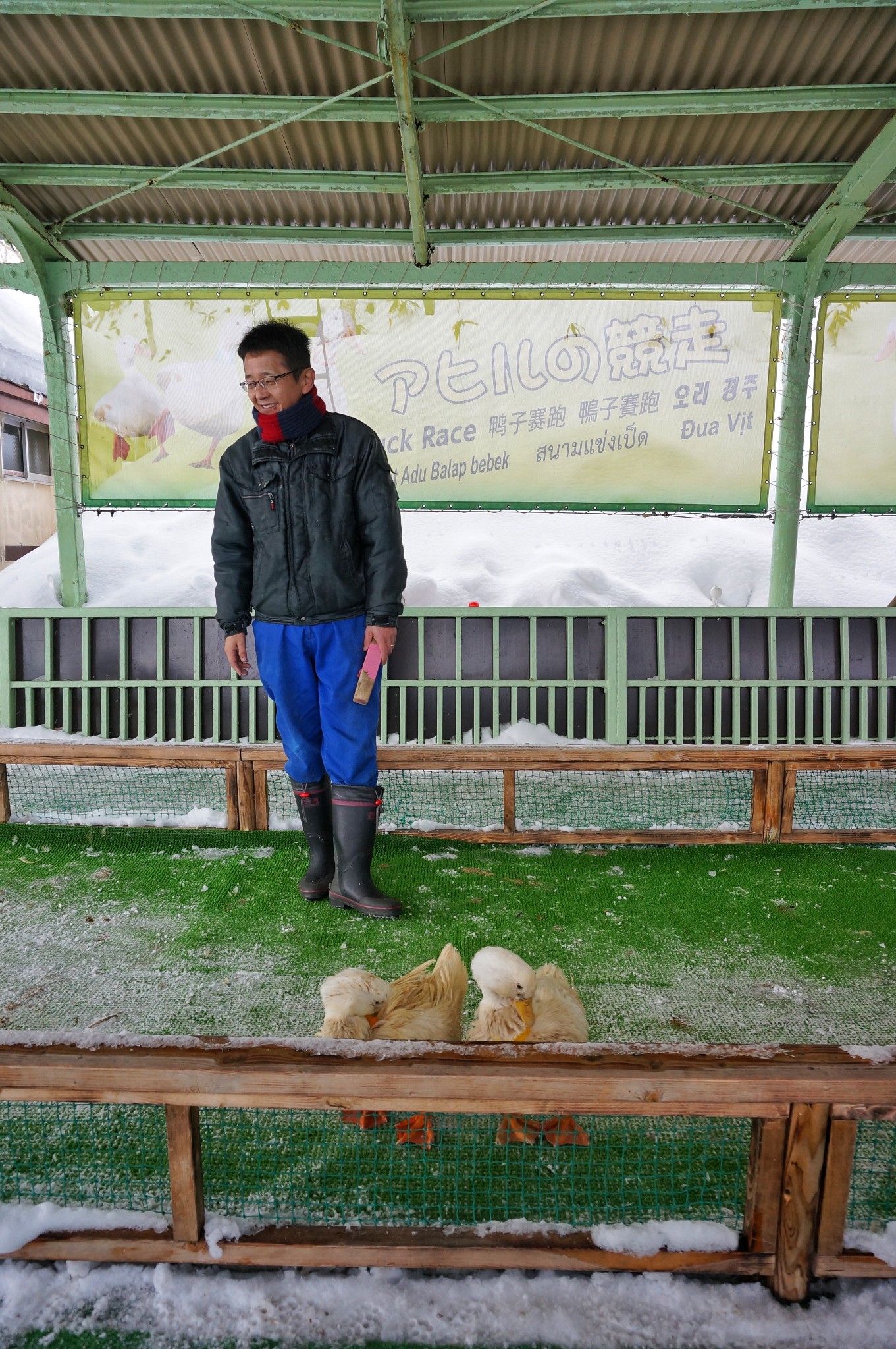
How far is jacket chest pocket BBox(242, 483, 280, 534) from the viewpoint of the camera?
263 centimetres

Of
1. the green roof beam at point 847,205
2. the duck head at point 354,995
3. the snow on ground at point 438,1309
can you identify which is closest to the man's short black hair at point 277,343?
the duck head at point 354,995

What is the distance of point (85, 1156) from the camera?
159 cm

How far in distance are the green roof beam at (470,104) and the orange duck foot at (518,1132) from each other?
15.3 ft

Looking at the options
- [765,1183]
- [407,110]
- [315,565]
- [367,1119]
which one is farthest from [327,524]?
[407,110]

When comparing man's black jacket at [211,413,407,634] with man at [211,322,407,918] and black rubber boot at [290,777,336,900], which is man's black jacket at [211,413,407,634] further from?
black rubber boot at [290,777,336,900]

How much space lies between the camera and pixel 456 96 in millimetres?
4133

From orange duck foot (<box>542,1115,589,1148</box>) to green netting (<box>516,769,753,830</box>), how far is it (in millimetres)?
2008

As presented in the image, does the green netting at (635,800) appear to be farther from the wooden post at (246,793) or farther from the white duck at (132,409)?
the white duck at (132,409)

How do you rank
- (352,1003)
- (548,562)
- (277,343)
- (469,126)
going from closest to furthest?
→ (352,1003) < (277,343) < (469,126) < (548,562)

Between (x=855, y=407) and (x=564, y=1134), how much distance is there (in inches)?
212

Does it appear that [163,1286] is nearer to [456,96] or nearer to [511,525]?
[456,96]

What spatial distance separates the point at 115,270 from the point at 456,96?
2674mm

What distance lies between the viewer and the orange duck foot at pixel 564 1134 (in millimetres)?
1521

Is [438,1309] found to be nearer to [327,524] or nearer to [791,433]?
[327,524]
